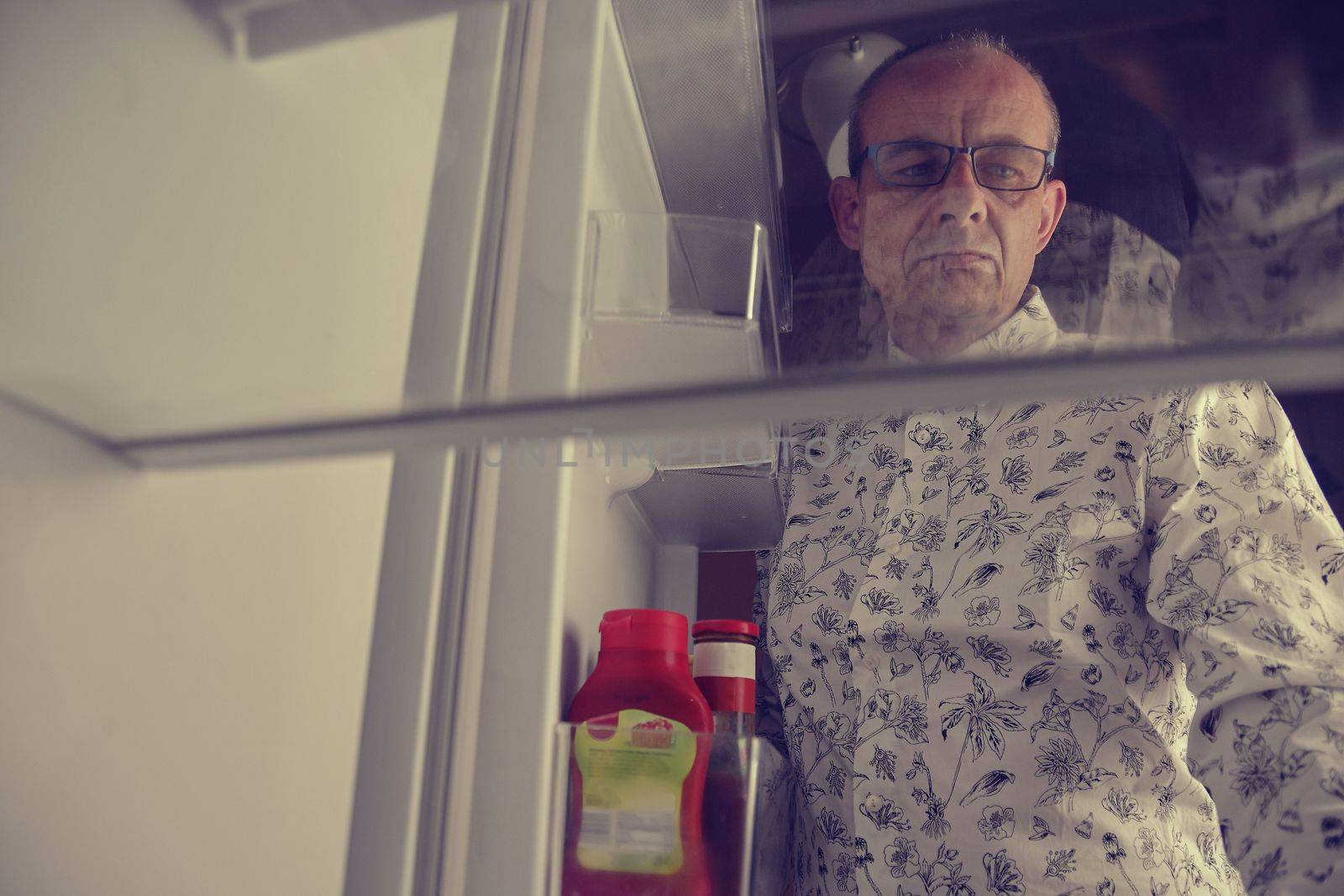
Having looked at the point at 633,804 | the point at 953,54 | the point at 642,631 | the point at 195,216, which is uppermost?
the point at 953,54

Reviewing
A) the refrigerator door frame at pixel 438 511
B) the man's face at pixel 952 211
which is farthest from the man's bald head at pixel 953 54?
the refrigerator door frame at pixel 438 511

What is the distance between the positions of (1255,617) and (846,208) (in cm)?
44

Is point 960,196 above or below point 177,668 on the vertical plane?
above

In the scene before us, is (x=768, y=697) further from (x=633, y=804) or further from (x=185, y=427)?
(x=185, y=427)

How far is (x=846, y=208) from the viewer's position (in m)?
0.51

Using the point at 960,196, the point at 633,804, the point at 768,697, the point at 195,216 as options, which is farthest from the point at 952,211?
the point at 768,697

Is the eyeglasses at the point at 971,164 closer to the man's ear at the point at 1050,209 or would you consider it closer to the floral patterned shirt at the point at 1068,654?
the man's ear at the point at 1050,209

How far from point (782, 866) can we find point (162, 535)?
633mm

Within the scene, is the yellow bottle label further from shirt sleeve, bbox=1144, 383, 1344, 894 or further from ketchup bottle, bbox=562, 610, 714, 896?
shirt sleeve, bbox=1144, 383, 1344, 894

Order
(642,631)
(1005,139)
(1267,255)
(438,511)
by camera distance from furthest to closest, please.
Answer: (642,631) < (438,511) < (1005,139) < (1267,255)

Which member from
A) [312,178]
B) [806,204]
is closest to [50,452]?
[312,178]

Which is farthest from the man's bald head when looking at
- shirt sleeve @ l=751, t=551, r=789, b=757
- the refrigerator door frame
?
shirt sleeve @ l=751, t=551, r=789, b=757

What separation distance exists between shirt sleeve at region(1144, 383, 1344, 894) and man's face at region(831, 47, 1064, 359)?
265mm

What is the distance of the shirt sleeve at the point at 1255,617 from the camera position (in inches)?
23.6
